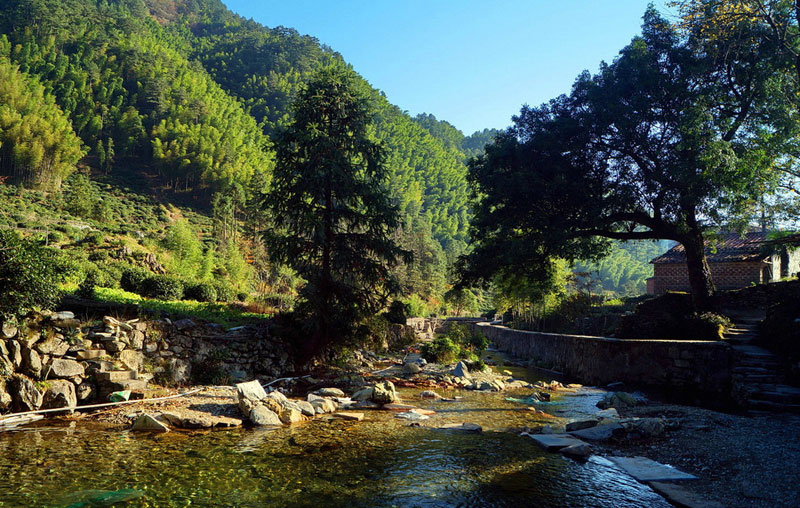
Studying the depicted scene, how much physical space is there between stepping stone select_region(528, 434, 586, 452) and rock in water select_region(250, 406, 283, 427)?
475 centimetres

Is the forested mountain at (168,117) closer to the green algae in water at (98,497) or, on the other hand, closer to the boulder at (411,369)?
the boulder at (411,369)

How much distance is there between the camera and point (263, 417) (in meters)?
8.68

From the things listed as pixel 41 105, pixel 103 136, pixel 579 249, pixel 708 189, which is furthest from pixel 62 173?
pixel 708 189

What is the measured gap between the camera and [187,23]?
178 meters

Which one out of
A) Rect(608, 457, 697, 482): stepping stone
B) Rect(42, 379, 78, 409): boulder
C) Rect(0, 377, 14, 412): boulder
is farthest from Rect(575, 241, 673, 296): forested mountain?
Rect(0, 377, 14, 412): boulder

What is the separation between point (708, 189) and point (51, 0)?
142m

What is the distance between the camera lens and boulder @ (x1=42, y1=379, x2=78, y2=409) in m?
8.77

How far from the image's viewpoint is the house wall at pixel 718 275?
28.5 m

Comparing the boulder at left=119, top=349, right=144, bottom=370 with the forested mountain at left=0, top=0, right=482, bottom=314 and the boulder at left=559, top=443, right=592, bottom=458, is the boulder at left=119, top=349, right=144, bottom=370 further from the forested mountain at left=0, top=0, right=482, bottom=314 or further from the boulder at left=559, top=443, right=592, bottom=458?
the forested mountain at left=0, top=0, right=482, bottom=314

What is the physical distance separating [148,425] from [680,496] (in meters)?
7.97

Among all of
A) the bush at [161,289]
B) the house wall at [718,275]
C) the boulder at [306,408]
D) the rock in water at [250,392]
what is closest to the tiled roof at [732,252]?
the house wall at [718,275]

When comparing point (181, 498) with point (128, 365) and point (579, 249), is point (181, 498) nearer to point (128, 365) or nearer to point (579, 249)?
point (128, 365)

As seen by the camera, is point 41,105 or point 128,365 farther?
point 41,105

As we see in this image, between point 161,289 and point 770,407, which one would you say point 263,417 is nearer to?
point 770,407
